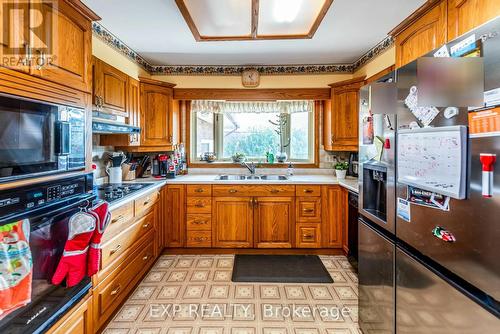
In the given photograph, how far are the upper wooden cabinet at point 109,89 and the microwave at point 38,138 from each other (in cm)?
81

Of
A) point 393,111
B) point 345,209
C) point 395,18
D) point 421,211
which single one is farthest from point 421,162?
point 345,209

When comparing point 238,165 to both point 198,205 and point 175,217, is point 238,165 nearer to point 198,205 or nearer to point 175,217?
point 198,205

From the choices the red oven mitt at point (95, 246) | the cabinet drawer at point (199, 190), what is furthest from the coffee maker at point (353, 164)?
the red oven mitt at point (95, 246)

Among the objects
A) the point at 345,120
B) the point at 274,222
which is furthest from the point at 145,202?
the point at 345,120

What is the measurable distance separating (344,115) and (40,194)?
3017 millimetres

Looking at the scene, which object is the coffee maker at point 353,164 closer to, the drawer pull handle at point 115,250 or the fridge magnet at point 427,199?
the fridge magnet at point 427,199

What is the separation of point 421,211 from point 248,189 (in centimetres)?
204

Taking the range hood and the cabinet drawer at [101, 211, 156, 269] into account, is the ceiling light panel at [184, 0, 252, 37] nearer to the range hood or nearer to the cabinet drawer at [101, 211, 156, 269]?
the range hood

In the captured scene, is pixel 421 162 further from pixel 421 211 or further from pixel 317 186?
pixel 317 186

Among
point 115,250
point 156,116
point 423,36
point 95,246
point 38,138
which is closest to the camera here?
point 38,138

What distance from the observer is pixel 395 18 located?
7.25ft

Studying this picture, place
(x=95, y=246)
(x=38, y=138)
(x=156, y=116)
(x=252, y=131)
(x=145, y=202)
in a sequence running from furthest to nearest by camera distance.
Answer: (x=252, y=131), (x=156, y=116), (x=145, y=202), (x=95, y=246), (x=38, y=138)

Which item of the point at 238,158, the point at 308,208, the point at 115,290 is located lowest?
the point at 115,290

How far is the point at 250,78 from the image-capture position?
A: 3387 millimetres
